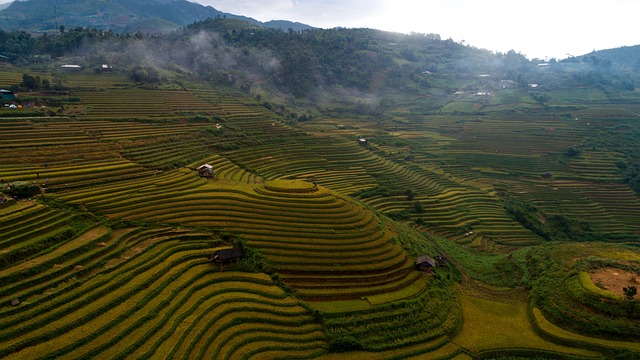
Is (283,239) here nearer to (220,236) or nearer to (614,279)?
(220,236)

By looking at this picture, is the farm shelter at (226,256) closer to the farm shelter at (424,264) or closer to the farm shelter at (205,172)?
the farm shelter at (424,264)

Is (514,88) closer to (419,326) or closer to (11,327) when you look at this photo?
(419,326)

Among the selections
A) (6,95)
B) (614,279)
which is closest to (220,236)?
(614,279)

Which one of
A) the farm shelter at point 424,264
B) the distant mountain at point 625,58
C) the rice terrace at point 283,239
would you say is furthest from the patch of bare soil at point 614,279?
the distant mountain at point 625,58

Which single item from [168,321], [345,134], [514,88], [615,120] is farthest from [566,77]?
[168,321]

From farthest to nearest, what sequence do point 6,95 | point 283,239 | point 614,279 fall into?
point 6,95 → point 283,239 → point 614,279

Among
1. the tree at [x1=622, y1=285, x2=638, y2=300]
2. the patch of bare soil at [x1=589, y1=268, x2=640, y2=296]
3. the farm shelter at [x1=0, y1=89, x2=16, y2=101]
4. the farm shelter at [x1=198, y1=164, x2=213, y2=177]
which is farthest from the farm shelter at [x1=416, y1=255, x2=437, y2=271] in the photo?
the farm shelter at [x1=0, y1=89, x2=16, y2=101]

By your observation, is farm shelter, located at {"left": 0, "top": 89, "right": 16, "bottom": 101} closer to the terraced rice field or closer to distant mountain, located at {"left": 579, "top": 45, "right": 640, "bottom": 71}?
the terraced rice field
